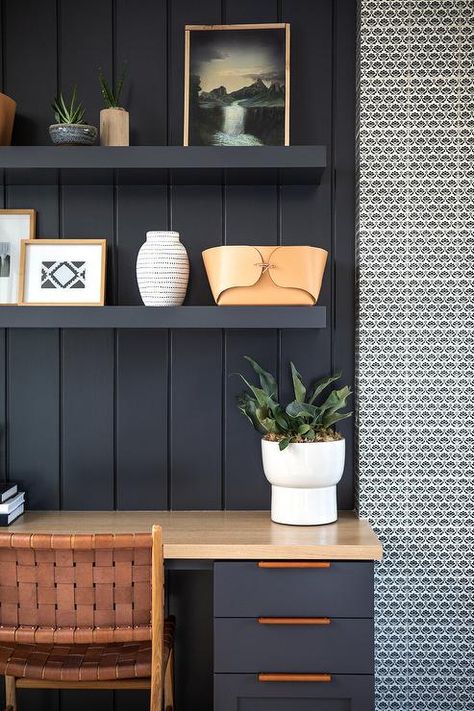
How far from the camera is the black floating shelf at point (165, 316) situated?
7.11ft

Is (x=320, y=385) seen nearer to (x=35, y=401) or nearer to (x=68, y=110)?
(x=35, y=401)

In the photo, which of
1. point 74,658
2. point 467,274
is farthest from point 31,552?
point 467,274

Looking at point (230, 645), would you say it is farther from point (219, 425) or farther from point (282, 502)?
point (219, 425)

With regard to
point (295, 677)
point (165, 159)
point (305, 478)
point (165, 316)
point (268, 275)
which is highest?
point (165, 159)

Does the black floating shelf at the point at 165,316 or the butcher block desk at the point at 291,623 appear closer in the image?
the butcher block desk at the point at 291,623

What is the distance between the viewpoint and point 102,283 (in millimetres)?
2367

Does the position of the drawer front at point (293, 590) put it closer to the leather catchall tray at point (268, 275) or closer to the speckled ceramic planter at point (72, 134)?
the leather catchall tray at point (268, 275)

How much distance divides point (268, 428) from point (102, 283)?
0.69 m

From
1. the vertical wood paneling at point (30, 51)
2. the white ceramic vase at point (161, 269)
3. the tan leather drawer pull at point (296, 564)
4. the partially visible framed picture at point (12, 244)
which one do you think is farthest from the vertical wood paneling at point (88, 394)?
the tan leather drawer pull at point (296, 564)

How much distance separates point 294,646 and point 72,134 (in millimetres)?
1552

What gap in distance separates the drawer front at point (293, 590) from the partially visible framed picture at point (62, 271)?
37.0 inches

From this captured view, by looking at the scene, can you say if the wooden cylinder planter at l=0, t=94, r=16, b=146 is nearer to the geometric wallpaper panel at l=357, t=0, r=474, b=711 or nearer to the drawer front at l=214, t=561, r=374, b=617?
the geometric wallpaper panel at l=357, t=0, r=474, b=711

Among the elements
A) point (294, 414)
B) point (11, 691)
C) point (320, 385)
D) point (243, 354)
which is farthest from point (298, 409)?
point (11, 691)

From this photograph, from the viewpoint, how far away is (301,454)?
6.95 ft
